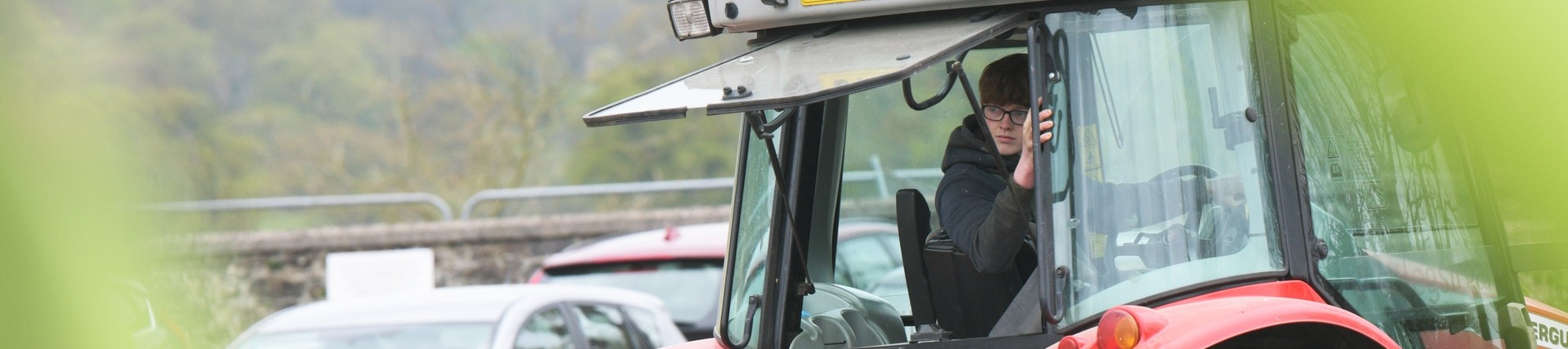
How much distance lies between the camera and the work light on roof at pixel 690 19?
3.22 metres

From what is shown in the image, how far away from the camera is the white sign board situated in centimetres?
1234

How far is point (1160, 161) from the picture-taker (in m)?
2.81

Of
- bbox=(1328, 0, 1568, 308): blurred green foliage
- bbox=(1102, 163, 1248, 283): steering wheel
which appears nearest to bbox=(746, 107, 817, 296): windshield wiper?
bbox=(1102, 163, 1248, 283): steering wheel

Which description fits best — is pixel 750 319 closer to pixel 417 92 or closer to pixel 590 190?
pixel 590 190

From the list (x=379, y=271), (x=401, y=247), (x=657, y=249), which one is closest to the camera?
(x=657, y=249)

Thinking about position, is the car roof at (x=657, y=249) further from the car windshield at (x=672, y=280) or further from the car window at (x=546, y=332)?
the car window at (x=546, y=332)

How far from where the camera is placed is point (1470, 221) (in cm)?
300

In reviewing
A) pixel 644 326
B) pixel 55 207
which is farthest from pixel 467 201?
A: pixel 55 207

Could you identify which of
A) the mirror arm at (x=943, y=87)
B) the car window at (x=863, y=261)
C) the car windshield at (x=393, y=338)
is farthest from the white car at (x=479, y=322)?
the mirror arm at (x=943, y=87)

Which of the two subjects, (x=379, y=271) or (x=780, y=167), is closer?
(x=780, y=167)

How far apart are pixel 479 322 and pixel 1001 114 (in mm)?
Answer: 4623

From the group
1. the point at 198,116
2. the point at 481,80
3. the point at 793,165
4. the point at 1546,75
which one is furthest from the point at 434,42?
the point at 1546,75

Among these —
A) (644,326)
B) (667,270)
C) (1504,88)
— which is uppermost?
(1504,88)

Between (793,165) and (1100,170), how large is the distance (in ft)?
3.28
